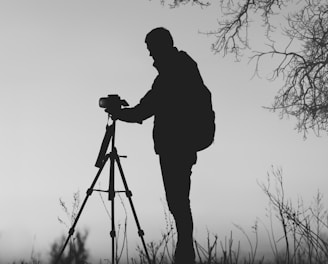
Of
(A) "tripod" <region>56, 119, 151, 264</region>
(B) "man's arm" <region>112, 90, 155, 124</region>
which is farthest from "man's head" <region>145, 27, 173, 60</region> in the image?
(A) "tripod" <region>56, 119, 151, 264</region>

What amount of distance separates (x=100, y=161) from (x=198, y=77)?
47.3 inches

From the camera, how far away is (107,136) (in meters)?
4.36

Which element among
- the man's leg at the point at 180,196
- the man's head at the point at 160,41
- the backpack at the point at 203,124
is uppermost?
the man's head at the point at 160,41

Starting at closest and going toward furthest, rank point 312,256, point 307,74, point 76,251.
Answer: point 312,256 < point 76,251 < point 307,74

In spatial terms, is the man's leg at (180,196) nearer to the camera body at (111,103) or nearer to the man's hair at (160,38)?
the camera body at (111,103)

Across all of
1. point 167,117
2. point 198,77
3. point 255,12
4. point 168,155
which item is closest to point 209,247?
point 168,155

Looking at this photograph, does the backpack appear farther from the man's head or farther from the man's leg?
the man's head

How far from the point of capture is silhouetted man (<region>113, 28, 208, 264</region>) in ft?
13.6

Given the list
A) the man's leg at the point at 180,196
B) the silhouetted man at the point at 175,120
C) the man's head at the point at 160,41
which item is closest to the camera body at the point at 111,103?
the silhouetted man at the point at 175,120

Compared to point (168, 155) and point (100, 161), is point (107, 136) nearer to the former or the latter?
point (100, 161)

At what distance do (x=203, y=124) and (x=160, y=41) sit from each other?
0.87 metres

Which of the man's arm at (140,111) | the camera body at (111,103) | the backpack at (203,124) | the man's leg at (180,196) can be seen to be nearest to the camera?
the man's leg at (180,196)

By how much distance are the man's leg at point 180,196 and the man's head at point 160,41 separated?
966mm

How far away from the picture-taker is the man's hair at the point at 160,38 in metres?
4.34
